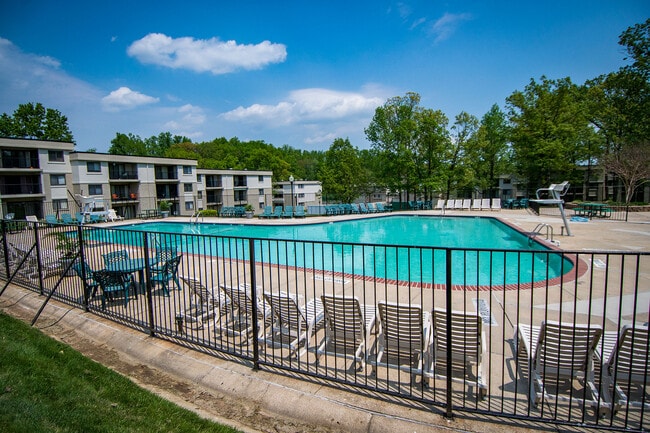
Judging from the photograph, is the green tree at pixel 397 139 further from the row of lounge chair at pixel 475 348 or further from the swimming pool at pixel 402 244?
the row of lounge chair at pixel 475 348

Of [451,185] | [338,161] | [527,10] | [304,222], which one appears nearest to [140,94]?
[338,161]

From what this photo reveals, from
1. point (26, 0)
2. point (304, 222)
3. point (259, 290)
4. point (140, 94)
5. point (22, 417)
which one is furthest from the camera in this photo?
point (140, 94)

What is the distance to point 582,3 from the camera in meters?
15.2

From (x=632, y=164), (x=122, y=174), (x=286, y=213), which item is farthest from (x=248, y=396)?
(x=122, y=174)

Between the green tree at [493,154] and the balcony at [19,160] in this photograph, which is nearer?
the balcony at [19,160]

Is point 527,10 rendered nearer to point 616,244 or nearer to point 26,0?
point 616,244

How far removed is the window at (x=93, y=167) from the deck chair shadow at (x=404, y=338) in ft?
122

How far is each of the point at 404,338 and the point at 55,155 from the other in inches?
1479

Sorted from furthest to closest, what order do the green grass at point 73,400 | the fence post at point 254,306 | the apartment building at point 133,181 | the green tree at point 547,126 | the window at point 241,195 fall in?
the window at point 241,195
the apartment building at point 133,181
the green tree at point 547,126
the fence post at point 254,306
the green grass at point 73,400

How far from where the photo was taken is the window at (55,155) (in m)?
29.8

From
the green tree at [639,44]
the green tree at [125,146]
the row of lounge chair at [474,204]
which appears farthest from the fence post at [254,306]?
the green tree at [125,146]

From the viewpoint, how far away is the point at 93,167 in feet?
107

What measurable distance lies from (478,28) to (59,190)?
35.8m

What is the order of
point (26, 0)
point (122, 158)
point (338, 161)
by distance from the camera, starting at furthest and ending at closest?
point (338, 161) < point (122, 158) < point (26, 0)
